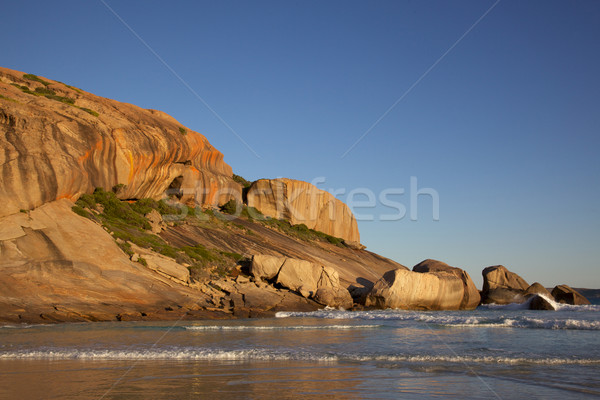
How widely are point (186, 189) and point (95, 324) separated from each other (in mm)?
28293

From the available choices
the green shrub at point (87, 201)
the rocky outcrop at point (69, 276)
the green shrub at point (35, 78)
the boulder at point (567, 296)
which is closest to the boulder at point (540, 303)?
the boulder at point (567, 296)

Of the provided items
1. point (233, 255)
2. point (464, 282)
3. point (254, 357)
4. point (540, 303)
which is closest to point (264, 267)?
point (233, 255)

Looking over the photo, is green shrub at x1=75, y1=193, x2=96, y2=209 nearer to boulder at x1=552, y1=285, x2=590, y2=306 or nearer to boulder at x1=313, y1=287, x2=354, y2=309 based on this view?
boulder at x1=313, y1=287, x2=354, y2=309

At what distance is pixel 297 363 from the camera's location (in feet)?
38.3

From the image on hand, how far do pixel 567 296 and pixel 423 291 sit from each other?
2137 cm

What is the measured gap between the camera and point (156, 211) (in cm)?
4091

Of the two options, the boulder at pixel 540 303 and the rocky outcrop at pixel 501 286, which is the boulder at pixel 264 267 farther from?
the rocky outcrop at pixel 501 286

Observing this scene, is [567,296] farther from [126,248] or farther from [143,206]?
[126,248]

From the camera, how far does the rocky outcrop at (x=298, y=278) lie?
3506 cm

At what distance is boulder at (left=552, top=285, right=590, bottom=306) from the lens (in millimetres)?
48750

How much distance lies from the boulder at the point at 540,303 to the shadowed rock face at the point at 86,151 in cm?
3425

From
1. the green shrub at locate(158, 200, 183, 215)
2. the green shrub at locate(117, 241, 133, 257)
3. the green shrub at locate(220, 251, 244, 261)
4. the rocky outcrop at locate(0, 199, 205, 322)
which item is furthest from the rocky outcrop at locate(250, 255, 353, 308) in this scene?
the green shrub at locate(158, 200, 183, 215)

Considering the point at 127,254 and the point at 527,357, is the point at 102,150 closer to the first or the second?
the point at 127,254

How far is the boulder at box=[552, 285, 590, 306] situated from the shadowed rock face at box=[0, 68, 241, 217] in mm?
38412
